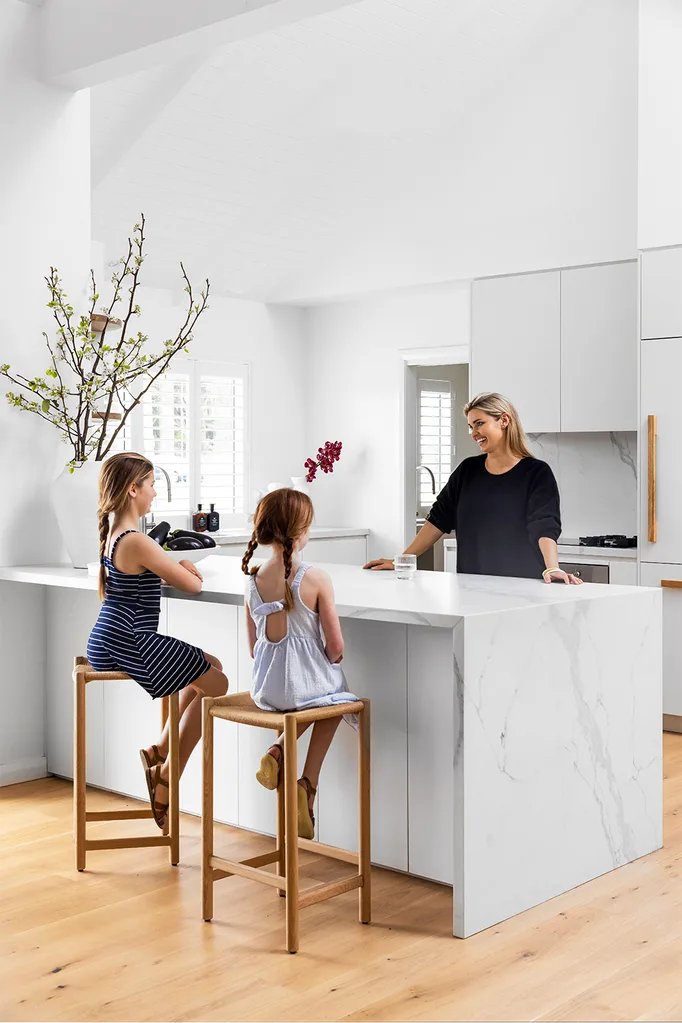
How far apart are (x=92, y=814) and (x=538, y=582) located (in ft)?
5.06

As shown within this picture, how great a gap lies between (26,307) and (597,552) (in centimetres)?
290

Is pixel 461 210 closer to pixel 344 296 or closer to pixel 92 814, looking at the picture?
pixel 344 296

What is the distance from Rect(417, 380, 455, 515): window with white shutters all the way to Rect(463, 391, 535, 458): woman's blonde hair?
11.1 feet

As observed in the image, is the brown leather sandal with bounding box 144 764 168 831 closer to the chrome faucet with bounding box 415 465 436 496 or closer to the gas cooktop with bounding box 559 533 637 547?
the gas cooktop with bounding box 559 533 637 547

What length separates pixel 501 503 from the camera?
386cm

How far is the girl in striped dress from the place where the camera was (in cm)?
313

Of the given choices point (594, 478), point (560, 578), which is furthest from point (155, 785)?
point (594, 478)

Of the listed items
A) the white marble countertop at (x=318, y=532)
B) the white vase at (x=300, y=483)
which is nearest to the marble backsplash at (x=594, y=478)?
the white marble countertop at (x=318, y=532)

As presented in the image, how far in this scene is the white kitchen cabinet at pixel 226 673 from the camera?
361cm

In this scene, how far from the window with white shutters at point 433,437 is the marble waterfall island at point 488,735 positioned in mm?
3637

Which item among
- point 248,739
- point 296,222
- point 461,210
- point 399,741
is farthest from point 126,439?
point 399,741

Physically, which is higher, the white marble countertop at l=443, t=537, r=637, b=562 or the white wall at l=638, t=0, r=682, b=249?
the white wall at l=638, t=0, r=682, b=249

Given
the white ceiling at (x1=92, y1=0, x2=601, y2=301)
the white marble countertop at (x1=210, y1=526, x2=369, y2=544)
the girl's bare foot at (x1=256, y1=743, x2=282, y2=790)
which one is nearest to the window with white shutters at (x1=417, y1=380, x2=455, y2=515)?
the white marble countertop at (x1=210, y1=526, x2=369, y2=544)

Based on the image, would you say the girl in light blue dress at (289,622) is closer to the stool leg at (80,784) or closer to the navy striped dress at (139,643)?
the navy striped dress at (139,643)
